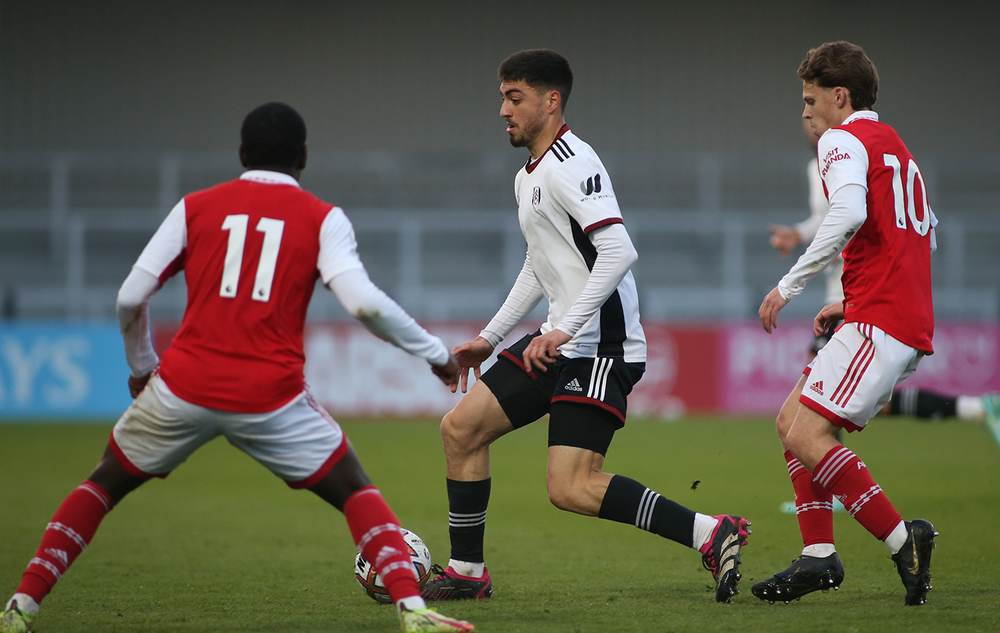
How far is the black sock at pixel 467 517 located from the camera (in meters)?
4.48

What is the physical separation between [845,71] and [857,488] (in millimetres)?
1566

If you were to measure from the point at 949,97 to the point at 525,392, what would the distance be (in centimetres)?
2068

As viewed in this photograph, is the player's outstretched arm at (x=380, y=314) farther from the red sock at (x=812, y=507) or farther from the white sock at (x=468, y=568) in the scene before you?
the red sock at (x=812, y=507)

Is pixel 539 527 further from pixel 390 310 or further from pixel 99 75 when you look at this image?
pixel 99 75

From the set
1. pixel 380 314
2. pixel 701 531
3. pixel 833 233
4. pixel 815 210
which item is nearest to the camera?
pixel 380 314

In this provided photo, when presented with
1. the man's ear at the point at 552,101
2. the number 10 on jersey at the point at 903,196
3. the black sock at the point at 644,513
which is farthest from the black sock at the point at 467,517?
the number 10 on jersey at the point at 903,196

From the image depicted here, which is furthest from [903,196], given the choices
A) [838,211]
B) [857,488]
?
[857,488]

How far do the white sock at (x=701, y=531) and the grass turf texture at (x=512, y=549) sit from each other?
24 centimetres

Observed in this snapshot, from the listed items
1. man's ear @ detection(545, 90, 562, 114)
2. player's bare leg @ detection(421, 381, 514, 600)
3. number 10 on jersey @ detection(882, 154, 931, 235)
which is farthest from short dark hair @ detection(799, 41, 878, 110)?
player's bare leg @ detection(421, 381, 514, 600)

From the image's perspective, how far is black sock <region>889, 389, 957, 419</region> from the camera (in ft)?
22.0

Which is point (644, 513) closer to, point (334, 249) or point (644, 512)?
point (644, 512)

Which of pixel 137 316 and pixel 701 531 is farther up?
pixel 137 316

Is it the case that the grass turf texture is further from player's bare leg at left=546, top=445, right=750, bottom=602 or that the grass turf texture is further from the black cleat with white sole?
player's bare leg at left=546, top=445, right=750, bottom=602

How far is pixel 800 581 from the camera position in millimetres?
4195
